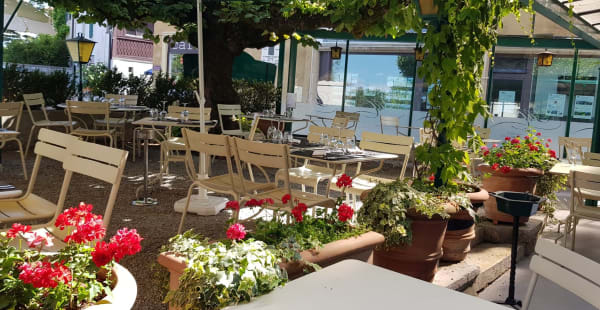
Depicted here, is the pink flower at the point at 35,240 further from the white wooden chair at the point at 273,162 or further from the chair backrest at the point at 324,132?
the chair backrest at the point at 324,132

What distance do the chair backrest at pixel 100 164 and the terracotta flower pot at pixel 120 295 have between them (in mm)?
1092

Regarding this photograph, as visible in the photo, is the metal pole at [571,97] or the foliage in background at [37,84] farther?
the metal pole at [571,97]

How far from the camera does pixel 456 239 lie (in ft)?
11.9

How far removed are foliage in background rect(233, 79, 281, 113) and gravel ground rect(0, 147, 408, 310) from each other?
404 centimetres

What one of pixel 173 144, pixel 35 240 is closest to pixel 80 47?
pixel 173 144

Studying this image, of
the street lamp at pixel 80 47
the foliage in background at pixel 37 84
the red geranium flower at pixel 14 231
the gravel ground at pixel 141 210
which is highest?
the street lamp at pixel 80 47

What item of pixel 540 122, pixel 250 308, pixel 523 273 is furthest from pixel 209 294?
pixel 540 122

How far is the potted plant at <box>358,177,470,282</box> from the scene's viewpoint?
300cm

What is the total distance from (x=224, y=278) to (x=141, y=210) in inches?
157

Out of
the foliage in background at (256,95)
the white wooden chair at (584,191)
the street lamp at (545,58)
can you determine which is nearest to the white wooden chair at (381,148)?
the white wooden chair at (584,191)

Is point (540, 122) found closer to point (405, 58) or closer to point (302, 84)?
point (405, 58)

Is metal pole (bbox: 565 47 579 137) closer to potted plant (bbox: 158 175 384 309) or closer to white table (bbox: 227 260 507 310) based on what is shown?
potted plant (bbox: 158 175 384 309)

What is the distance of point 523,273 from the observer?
429 centimetres

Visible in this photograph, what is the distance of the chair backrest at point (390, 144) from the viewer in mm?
4900
